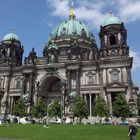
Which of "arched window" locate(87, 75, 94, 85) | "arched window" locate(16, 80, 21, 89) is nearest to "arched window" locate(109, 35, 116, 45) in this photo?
"arched window" locate(87, 75, 94, 85)

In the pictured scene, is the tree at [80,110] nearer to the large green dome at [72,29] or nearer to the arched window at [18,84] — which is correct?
the arched window at [18,84]

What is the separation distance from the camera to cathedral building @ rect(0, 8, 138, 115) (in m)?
69.6

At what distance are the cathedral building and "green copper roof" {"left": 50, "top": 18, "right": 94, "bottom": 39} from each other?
220cm

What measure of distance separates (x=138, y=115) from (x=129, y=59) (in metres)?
15.1

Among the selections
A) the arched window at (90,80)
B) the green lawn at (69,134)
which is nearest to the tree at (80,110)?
the arched window at (90,80)

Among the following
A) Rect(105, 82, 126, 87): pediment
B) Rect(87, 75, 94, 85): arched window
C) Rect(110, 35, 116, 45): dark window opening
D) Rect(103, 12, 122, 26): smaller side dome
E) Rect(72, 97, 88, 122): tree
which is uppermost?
Rect(103, 12, 122, 26): smaller side dome

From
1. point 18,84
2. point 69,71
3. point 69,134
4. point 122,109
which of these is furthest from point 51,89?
point 69,134

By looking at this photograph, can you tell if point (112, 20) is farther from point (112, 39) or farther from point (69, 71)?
point (69, 71)

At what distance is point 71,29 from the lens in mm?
95250

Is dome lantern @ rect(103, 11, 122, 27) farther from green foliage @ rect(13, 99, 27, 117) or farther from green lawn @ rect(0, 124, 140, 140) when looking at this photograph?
green lawn @ rect(0, 124, 140, 140)

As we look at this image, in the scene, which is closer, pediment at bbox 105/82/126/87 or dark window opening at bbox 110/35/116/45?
pediment at bbox 105/82/126/87

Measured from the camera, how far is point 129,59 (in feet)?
226

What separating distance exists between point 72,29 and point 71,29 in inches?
14.9

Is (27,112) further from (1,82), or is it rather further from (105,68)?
(105,68)
